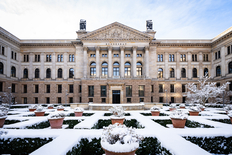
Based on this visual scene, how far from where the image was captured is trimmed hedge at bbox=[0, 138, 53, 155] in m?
6.59

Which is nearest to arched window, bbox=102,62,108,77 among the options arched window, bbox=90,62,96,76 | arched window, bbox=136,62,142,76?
arched window, bbox=90,62,96,76

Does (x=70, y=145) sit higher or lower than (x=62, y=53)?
lower

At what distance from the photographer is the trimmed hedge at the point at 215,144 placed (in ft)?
23.2

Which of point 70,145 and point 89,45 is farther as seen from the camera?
point 89,45

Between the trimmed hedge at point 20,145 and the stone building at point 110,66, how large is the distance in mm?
27618

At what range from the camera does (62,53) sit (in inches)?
1606

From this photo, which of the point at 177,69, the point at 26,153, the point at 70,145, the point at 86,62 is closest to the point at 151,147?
the point at 70,145

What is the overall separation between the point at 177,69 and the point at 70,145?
133 ft

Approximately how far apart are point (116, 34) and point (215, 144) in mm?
33765

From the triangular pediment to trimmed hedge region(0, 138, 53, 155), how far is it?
1268 inches

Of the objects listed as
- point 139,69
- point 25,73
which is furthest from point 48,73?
point 139,69

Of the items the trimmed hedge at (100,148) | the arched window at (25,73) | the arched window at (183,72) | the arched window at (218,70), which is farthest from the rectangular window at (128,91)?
the arched window at (25,73)

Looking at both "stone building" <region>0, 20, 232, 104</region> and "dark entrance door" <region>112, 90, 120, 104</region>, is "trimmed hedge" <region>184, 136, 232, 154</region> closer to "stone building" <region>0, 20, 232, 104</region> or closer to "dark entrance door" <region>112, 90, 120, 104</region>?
"stone building" <region>0, 20, 232, 104</region>

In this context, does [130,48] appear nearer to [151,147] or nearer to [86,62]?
[86,62]
